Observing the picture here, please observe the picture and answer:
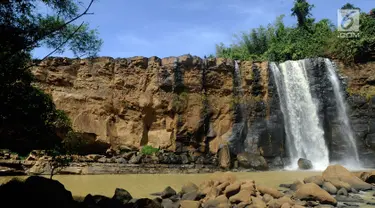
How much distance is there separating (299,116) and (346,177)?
13.0 metres

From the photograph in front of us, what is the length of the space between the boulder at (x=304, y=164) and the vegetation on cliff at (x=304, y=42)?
34.9ft

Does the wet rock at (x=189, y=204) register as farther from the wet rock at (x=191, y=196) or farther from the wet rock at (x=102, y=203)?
the wet rock at (x=102, y=203)

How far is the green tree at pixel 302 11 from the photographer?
3810 centimetres

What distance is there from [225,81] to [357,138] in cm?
1057

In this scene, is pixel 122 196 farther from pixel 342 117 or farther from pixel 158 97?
pixel 342 117

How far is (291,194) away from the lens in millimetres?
11117

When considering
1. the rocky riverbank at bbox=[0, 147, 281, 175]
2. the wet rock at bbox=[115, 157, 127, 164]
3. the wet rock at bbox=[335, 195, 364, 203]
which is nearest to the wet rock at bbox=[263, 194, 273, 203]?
the wet rock at bbox=[335, 195, 364, 203]

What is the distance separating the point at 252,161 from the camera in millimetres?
22047

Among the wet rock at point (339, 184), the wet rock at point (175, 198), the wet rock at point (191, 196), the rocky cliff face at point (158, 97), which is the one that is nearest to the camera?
the wet rock at point (191, 196)

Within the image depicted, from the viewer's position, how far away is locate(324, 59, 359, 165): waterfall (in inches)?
923

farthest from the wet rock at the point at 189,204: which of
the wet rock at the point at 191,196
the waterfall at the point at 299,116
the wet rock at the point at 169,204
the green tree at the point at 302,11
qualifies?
the green tree at the point at 302,11

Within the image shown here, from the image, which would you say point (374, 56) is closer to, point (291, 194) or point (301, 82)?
point (301, 82)

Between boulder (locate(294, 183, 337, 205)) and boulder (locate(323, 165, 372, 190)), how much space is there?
2.38 m

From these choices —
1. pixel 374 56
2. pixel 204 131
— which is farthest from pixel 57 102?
pixel 374 56
